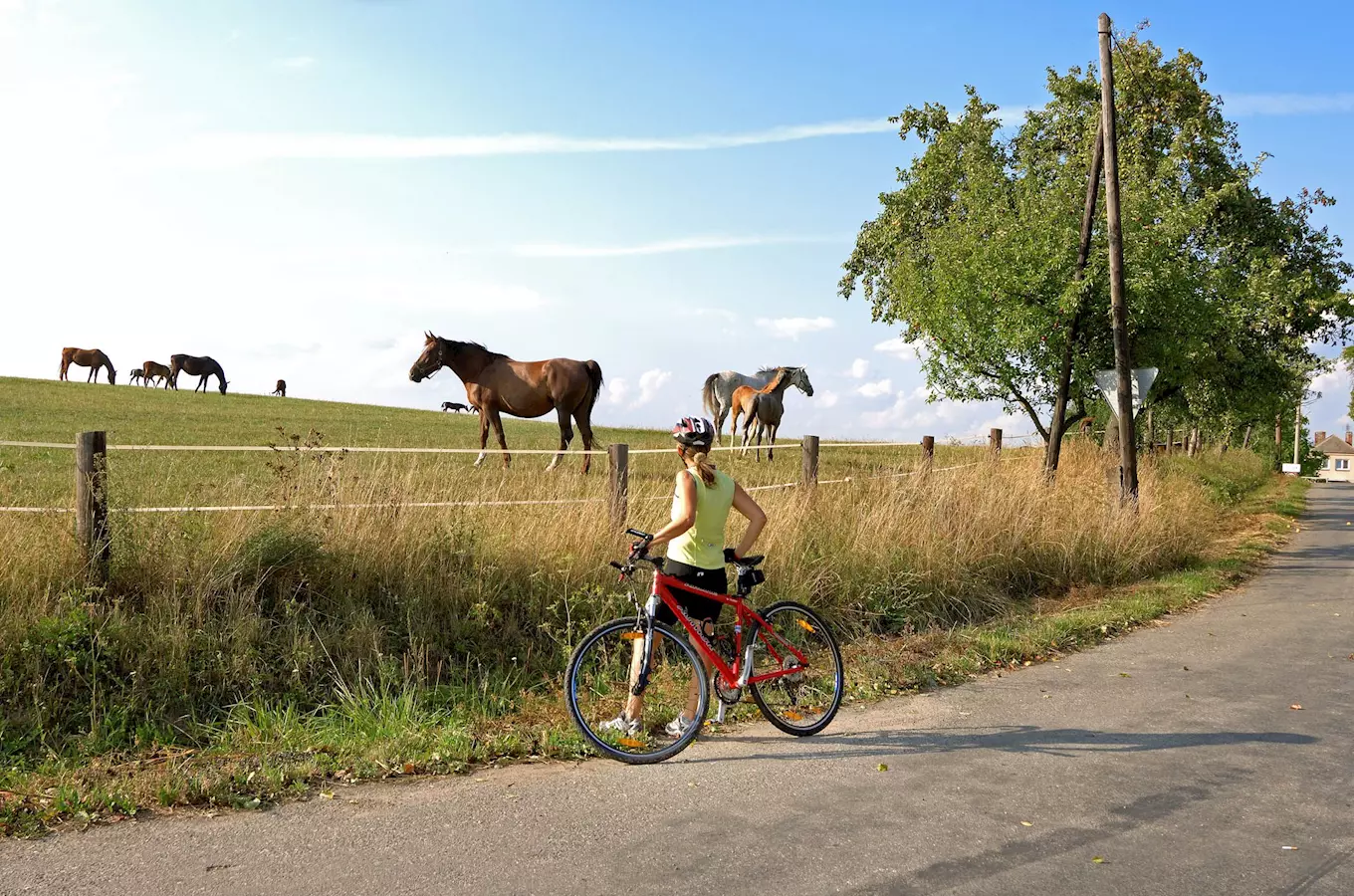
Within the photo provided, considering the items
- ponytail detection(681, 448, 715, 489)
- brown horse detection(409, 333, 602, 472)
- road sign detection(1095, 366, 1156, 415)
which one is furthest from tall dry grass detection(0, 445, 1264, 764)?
brown horse detection(409, 333, 602, 472)

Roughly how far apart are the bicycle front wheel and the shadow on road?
34 centimetres

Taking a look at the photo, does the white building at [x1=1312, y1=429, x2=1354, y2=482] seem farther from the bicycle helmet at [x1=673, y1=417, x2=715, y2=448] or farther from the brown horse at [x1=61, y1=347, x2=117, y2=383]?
the bicycle helmet at [x1=673, y1=417, x2=715, y2=448]

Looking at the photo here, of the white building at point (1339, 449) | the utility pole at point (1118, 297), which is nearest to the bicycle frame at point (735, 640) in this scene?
the utility pole at point (1118, 297)

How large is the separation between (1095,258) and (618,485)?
13.9 meters

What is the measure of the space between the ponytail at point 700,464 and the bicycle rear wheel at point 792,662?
1083 mm

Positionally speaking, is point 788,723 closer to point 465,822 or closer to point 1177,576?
point 465,822

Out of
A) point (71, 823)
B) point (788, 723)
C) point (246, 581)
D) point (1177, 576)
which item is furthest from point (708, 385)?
point (71, 823)

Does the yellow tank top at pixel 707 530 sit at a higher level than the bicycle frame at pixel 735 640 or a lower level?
higher

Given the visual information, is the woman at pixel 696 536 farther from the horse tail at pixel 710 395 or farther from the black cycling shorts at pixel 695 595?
the horse tail at pixel 710 395

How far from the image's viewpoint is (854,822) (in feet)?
18.5

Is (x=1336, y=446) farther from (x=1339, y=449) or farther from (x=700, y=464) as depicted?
(x=700, y=464)

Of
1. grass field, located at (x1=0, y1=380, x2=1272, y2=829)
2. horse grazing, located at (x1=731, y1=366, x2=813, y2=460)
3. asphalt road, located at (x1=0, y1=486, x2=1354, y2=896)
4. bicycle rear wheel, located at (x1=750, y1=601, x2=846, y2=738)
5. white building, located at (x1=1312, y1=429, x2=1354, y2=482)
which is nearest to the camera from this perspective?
asphalt road, located at (x1=0, y1=486, x2=1354, y2=896)

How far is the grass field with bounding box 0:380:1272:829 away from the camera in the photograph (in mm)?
7215

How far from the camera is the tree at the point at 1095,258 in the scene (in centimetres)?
2242
